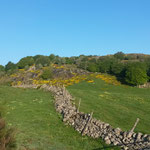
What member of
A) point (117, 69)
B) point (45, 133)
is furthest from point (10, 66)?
point (45, 133)

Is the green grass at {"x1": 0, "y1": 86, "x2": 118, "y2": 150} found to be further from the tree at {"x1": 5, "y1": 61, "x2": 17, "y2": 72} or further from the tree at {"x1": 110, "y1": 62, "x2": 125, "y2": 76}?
the tree at {"x1": 5, "y1": 61, "x2": 17, "y2": 72}

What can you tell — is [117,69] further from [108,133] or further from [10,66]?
[10,66]

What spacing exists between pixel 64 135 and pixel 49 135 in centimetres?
147

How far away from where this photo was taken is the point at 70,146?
13172mm

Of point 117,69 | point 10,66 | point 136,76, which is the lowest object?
point 136,76

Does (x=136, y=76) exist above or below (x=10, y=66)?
below

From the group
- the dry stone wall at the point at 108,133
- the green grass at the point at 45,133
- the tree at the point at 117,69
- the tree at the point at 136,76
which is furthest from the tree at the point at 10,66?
the dry stone wall at the point at 108,133

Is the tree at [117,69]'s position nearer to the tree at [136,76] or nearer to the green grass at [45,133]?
the tree at [136,76]

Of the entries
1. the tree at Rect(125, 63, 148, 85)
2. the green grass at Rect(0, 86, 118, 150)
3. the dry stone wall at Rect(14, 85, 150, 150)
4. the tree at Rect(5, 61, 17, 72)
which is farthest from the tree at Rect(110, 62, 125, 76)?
the tree at Rect(5, 61, 17, 72)

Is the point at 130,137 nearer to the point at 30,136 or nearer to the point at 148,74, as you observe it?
the point at 30,136

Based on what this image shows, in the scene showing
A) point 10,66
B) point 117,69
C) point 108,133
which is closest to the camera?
point 108,133

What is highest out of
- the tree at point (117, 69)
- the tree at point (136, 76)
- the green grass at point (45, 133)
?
the tree at point (117, 69)

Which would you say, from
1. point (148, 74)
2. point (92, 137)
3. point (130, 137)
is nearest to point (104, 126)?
point (92, 137)

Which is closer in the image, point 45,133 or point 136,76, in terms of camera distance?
point 45,133
